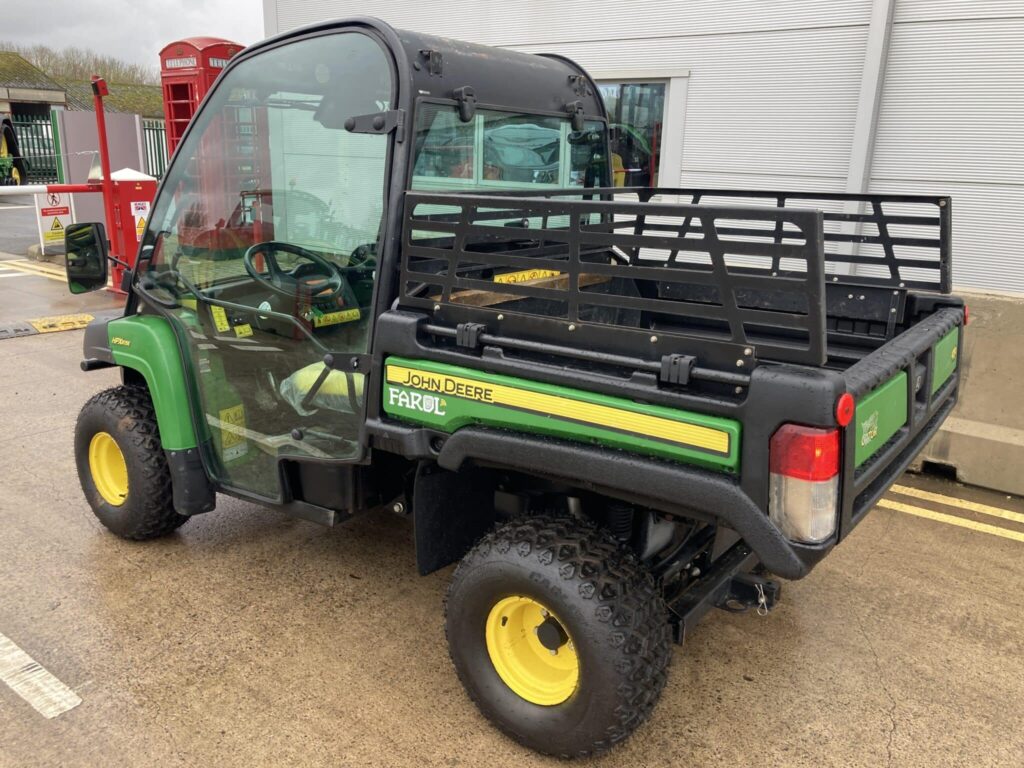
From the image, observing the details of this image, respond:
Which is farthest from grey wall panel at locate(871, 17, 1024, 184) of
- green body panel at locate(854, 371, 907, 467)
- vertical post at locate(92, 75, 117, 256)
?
vertical post at locate(92, 75, 117, 256)

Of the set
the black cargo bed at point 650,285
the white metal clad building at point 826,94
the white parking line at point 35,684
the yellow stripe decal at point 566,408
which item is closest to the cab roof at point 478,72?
the black cargo bed at point 650,285

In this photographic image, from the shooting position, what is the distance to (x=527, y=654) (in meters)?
2.66

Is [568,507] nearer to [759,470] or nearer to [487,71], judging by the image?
[759,470]

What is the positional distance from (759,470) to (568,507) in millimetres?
924

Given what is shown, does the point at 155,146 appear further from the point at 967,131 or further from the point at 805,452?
the point at 805,452

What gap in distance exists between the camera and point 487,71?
308 cm

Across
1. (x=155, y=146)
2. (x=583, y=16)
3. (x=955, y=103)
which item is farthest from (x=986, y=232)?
(x=155, y=146)

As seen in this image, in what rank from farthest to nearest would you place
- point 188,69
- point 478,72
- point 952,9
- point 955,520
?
point 188,69, point 952,9, point 955,520, point 478,72

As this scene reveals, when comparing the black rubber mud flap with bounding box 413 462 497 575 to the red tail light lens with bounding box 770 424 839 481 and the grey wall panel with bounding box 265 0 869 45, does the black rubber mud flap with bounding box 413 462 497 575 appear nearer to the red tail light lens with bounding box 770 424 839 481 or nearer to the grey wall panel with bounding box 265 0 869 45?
the red tail light lens with bounding box 770 424 839 481

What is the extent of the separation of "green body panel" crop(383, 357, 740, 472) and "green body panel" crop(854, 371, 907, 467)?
0.38 m

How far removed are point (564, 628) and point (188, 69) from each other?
862 cm

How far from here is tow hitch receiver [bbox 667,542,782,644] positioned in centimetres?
254

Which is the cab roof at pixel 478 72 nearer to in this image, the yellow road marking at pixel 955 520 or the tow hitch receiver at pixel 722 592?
the tow hitch receiver at pixel 722 592

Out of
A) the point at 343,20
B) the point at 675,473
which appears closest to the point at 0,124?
the point at 343,20
